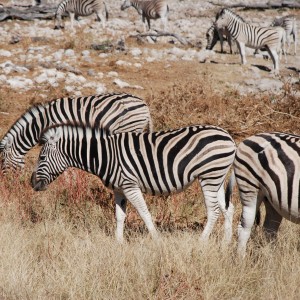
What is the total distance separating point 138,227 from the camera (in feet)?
20.2

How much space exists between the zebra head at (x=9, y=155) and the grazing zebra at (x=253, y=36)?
8.12 m

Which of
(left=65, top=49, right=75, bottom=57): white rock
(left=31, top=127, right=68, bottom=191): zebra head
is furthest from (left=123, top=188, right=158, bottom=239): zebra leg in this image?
(left=65, top=49, right=75, bottom=57): white rock

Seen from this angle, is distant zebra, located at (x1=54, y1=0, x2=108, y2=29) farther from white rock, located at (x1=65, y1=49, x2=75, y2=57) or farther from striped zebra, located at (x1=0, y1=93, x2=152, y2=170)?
striped zebra, located at (x1=0, y1=93, x2=152, y2=170)

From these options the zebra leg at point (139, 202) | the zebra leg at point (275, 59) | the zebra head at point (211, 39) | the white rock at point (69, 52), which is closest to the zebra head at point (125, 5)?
the zebra head at point (211, 39)

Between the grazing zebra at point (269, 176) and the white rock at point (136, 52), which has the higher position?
the grazing zebra at point (269, 176)

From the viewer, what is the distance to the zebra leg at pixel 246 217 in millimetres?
4801

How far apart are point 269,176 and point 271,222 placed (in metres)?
0.67

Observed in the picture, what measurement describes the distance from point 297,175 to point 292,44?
16.1 metres

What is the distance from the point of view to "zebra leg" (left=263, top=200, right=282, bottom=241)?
5094 mm

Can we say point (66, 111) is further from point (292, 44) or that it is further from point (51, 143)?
point (292, 44)

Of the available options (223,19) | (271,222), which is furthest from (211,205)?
(223,19)

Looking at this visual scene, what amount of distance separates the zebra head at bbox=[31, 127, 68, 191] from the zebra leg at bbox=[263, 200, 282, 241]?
6.61 ft

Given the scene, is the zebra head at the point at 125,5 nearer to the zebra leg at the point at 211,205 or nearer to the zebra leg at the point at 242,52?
the zebra leg at the point at 242,52

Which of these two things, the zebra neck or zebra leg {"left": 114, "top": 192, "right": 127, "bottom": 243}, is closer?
zebra leg {"left": 114, "top": 192, "right": 127, "bottom": 243}
